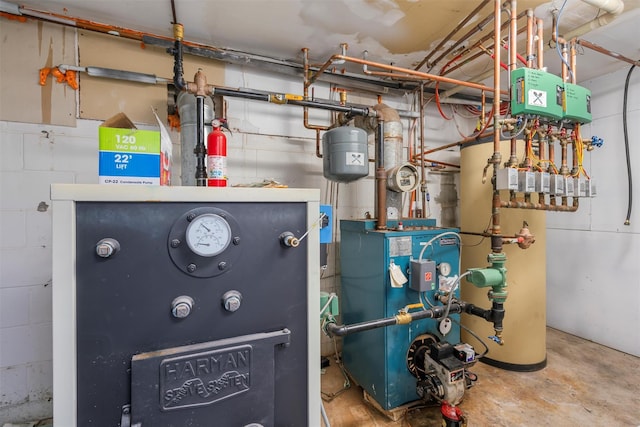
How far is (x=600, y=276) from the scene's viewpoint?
224 centimetres

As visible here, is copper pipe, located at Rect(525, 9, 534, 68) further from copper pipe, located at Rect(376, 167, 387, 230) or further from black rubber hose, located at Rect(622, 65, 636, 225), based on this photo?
black rubber hose, located at Rect(622, 65, 636, 225)

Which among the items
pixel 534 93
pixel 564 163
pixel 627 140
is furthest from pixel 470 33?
pixel 627 140

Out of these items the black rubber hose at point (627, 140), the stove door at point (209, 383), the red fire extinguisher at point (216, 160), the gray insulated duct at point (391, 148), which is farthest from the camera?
the black rubber hose at point (627, 140)

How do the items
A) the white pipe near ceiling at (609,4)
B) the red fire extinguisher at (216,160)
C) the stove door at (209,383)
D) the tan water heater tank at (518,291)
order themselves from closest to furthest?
the stove door at (209,383), the red fire extinguisher at (216,160), the white pipe near ceiling at (609,4), the tan water heater tank at (518,291)

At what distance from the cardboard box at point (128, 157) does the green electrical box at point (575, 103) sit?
1997 millimetres

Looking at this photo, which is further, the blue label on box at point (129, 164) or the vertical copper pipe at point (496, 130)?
the vertical copper pipe at point (496, 130)

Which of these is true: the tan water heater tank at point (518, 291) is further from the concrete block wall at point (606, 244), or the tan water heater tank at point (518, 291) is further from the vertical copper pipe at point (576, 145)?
the concrete block wall at point (606, 244)

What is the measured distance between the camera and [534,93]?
139 cm

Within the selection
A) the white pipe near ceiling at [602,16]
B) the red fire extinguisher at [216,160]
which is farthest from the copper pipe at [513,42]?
the red fire extinguisher at [216,160]

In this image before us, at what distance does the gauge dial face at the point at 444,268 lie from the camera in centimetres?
160

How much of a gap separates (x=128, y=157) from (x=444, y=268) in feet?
5.20

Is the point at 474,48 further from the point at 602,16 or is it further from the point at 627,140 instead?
the point at 627,140

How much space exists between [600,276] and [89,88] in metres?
3.85

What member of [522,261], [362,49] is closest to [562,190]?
[522,261]
